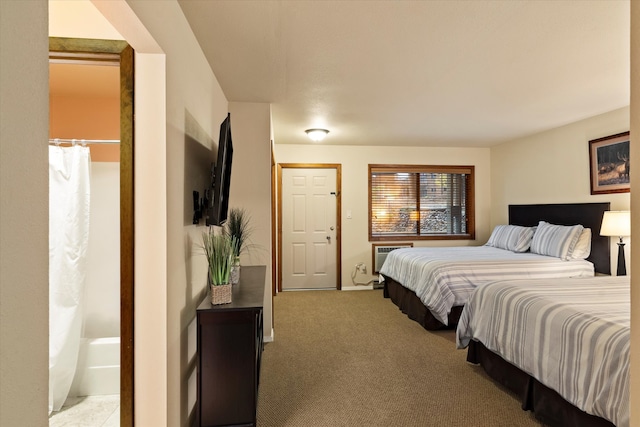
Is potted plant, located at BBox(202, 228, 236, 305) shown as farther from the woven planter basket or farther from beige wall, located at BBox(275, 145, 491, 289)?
beige wall, located at BBox(275, 145, 491, 289)

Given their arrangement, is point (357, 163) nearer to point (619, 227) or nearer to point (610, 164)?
point (610, 164)

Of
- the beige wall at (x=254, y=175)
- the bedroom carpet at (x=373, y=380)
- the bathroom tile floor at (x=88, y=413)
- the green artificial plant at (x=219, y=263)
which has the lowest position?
the bathroom tile floor at (x=88, y=413)

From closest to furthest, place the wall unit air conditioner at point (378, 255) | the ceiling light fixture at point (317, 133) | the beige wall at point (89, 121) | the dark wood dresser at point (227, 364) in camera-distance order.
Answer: the dark wood dresser at point (227, 364)
the beige wall at point (89, 121)
the ceiling light fixture at point (317, 133)
the wall unit air conditioner at point (378, 255)

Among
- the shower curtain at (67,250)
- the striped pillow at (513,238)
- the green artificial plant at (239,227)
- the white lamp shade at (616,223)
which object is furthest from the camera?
the striped pillow at (513,238)

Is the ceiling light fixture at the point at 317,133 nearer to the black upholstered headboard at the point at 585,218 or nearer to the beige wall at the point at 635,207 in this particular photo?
the black upholstered headboard at the point at 585,218

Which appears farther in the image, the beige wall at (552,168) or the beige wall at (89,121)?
the beige wall at (552,168)

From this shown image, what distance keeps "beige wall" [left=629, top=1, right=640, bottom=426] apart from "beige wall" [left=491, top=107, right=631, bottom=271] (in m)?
3.67

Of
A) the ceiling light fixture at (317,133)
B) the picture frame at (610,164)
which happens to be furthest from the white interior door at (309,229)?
the picture frame at (610,164)

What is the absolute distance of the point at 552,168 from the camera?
4395mm

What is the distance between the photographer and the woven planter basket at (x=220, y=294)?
1.78 m

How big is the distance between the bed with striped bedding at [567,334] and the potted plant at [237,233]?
6.19 ft

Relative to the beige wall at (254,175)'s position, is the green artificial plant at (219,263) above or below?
below

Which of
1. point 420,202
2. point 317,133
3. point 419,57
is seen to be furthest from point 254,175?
point 420,202

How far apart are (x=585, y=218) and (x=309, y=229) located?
11.9ft
